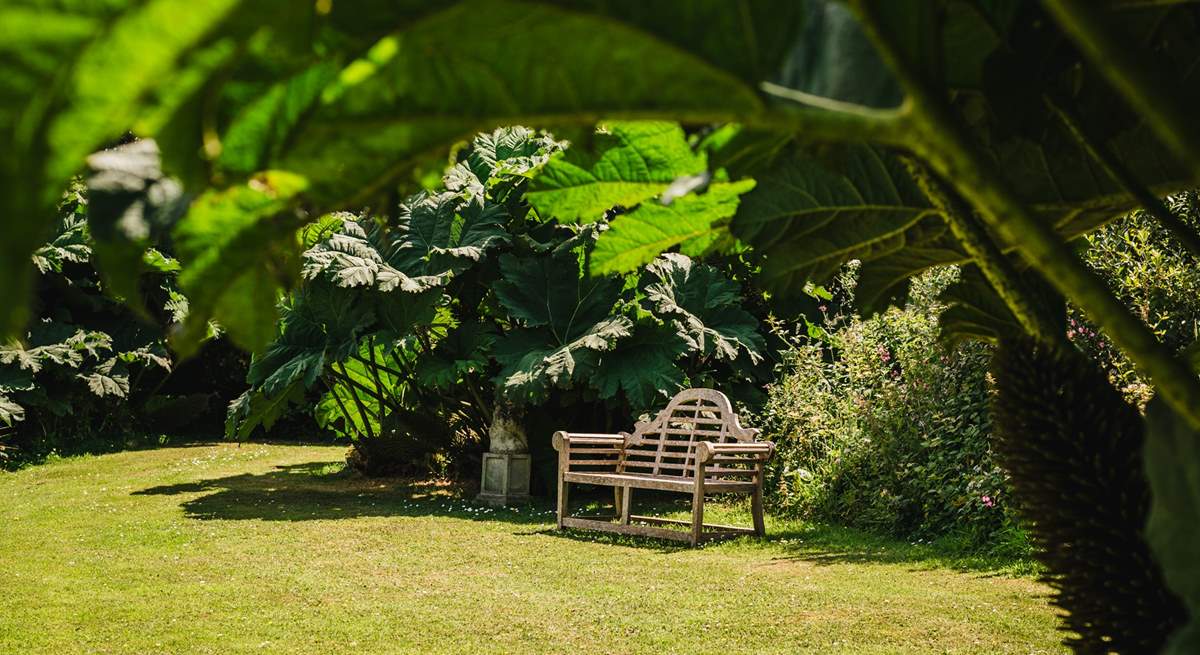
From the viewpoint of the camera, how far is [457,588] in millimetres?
5277

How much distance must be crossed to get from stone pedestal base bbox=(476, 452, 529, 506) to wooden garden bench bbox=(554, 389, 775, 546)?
540 mm

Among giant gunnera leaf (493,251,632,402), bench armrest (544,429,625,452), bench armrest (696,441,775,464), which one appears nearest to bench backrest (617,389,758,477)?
bench armrest (544,429,625,452)

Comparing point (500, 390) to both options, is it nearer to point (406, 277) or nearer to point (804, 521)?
point (406, 277)

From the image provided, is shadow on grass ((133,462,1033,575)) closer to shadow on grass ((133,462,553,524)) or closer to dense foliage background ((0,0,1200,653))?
shadow on grass ((133,462,553,524))

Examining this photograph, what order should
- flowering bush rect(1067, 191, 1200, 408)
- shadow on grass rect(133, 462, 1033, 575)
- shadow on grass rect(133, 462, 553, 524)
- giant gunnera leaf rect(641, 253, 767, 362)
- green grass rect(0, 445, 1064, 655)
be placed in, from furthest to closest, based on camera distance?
giant gunnera leaf rect(641, 253, 767, 362)
shadow on grass rect(133, 462, 553, 524)
shadow on grass rect(133, 462, 1033, 575)
flowering bush rect(1067, 191, 1200, 408)
green grass rect(0, 445, 1064, 655)

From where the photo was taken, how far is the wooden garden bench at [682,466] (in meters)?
6.63

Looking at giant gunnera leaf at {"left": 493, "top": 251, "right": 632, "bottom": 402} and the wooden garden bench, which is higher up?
giant gunnera leaf at {"left": 493, "top": 251, "right": 632, "bottom": 402}

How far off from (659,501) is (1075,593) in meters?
8.43

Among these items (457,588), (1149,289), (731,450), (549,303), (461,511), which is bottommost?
(457,588)

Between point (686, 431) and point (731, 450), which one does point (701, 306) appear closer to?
point (686, 431)

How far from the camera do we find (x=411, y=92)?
355 mm

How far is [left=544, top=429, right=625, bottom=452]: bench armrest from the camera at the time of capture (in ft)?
24.0

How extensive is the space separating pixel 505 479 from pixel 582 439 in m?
1.16

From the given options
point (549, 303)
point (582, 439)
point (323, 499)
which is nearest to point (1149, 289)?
point (582, 439)
